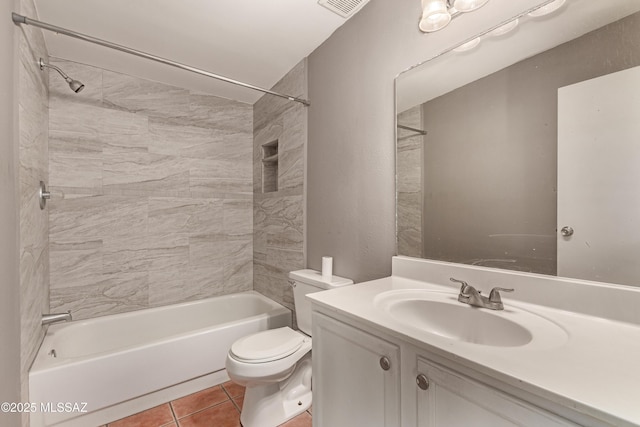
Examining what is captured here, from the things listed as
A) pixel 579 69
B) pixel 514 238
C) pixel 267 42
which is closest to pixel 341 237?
pixel 514 238

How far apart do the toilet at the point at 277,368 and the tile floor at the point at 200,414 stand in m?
0.09

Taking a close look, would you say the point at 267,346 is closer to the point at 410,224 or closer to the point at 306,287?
the point at 306,287

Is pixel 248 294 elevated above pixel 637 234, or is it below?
below

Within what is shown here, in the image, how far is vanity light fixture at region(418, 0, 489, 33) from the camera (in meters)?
1.08

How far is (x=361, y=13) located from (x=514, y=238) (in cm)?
147

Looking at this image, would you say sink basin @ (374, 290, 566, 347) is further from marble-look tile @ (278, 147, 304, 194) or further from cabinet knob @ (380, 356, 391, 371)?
→ marble-look tile @ (278, 147, 304, 194)

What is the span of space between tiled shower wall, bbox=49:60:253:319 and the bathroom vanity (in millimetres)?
1849

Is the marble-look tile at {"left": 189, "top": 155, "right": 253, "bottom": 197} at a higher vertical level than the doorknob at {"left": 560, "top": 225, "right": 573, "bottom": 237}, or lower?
higher

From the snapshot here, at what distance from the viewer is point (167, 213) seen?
2.35m

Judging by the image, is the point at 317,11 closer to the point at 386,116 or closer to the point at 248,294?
the point at 386,116

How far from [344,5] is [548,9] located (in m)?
1.00

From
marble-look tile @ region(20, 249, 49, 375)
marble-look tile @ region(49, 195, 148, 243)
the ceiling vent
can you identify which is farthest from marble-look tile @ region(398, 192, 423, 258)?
marble-look tile @ region(49, 195, 148, 243)

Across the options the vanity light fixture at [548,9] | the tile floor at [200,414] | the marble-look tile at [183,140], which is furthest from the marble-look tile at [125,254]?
the vanity light fixture at [548,9]

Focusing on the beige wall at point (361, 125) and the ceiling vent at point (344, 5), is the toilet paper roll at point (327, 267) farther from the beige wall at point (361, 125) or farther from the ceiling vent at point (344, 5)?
the ceiling vent at point (344, 5)
